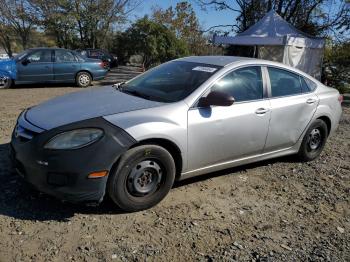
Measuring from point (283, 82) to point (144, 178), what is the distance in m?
2.38

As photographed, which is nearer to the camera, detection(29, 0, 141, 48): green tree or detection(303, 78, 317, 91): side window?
detection(303, 78, 317, 91): side window

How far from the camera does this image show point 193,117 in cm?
402

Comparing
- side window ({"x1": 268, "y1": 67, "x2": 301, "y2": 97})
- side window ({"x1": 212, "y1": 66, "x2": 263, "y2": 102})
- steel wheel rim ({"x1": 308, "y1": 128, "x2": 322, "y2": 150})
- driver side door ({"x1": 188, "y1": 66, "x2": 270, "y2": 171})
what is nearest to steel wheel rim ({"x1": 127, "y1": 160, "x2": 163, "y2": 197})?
driver side door ({"x1": 188, "y1": 66, "x2": 270, "y2": 171})

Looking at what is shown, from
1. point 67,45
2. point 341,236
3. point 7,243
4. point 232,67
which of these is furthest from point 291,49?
point 67,45

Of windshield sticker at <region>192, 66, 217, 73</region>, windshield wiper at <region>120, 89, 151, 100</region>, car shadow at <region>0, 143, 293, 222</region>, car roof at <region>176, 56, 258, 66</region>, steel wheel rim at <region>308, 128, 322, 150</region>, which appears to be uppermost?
car roof at <region>176, 56, 258, 66</region>

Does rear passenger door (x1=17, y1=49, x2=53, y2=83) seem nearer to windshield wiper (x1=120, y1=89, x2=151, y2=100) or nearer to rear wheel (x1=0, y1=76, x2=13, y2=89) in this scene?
rear wheel (x1=0, y1=76, x2=13, y2=89)

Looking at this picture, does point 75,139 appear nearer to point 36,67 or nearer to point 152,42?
point 36,67

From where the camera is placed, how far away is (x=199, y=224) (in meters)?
3.73

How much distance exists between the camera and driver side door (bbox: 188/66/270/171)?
4.09m

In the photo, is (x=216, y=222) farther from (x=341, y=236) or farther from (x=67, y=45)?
(x=67, y=45)

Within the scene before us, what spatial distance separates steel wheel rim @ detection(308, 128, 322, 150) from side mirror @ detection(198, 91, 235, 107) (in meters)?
2.00

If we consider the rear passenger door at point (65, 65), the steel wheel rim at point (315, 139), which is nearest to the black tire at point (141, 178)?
the steel wheel rim at point (315, 139)

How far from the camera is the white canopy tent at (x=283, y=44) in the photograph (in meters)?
14.8

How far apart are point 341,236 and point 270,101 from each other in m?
1.77
